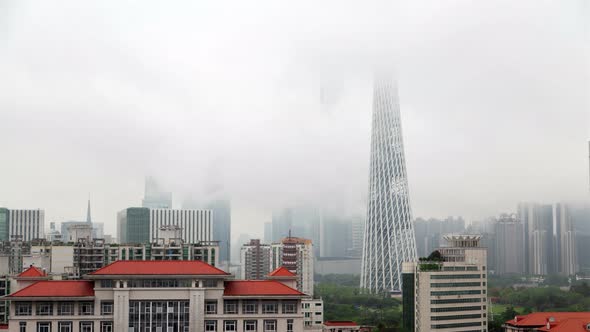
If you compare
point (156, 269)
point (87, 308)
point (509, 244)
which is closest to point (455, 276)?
point (156, 269)

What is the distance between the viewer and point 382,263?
1529 inches

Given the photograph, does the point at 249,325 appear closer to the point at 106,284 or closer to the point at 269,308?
the point at 269,308

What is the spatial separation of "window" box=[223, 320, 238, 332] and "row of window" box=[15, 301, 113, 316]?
185cm

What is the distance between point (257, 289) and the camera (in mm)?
12523

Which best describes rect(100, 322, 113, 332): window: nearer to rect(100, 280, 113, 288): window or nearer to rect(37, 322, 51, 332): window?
rect(100, 280, 113, 288): window

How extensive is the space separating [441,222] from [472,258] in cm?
1946

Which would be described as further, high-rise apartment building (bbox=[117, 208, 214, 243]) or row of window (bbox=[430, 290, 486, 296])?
high-rise apartment building (bbox=[117, 208, 214, 243])

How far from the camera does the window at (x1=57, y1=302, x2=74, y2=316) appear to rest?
12.1 m

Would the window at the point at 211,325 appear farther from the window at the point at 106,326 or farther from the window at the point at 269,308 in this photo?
the window at the point at 106,326

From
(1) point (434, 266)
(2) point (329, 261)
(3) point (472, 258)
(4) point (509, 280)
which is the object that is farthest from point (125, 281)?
(2) point (329, 261)

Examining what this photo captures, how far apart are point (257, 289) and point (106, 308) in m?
2.47

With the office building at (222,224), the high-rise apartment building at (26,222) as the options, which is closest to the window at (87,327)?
the high-rise apartment building at (26,222)

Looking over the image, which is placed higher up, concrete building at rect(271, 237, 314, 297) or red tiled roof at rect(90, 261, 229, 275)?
red tiled roof at rect(90, 261, 229, 275)

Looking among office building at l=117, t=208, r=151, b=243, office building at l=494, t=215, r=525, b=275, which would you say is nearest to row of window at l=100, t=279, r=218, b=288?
office building at l=494, t=215, r=525, b=275
